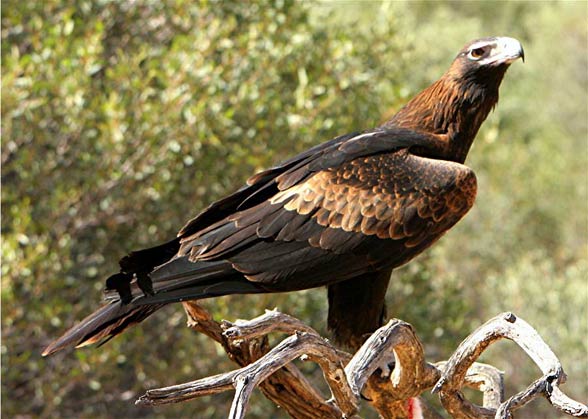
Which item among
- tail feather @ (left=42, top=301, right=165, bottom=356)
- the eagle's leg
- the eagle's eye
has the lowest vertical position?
the eagle's leg

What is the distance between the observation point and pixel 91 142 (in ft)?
21.9

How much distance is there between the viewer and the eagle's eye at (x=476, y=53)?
14.9ft

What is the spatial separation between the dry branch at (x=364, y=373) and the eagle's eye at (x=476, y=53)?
1405 mm

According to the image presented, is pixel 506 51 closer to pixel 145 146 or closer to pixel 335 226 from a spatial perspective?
pixel 335 226

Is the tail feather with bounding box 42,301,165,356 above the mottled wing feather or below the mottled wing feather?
above

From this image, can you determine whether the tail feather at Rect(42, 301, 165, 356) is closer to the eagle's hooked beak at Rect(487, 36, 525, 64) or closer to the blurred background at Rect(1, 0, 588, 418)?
the eagle's hooked beak at Rect(487, 36, 525, 64)

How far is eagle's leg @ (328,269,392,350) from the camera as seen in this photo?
4.30 meters

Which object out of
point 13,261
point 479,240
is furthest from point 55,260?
point 479,240

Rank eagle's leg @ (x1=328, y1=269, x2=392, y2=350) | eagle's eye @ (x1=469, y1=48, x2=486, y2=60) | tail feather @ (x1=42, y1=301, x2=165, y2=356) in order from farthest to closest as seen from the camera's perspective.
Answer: eagle's eye @ (x1=469, y1=48, x2=486, y2=60), eagle's leg @ (x1=328, y1=269, x2=392, y2=350), tail feather @ (x1=42, y1=301, x2=165, y2=356)

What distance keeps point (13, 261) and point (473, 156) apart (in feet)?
28.1

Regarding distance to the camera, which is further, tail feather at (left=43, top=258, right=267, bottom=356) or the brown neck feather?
the brown neck feather

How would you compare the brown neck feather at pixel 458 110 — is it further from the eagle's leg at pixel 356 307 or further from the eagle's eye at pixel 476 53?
the eagle's leg at pixel 356 307

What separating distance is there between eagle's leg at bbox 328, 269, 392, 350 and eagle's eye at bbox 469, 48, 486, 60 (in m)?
1.04

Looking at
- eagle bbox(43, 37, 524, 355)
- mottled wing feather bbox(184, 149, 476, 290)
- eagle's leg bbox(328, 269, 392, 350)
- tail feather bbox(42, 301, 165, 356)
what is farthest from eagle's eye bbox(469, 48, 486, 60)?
tail feather bbox(42, 301, 165, 356)
